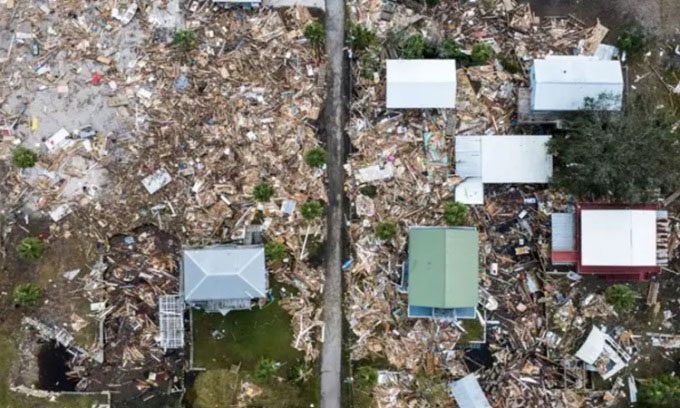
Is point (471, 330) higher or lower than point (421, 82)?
lower

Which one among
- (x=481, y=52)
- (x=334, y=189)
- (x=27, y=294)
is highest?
(x=481, y=52)

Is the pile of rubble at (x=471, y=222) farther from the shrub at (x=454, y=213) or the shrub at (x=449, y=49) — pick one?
the shrub at (x=449, y=49)

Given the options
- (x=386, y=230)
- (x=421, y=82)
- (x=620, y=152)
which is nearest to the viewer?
(x=620, y=152)

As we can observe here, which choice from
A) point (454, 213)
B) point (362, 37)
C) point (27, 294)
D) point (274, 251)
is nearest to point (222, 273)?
point (274, 251)

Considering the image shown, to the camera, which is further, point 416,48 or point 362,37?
point 362,37

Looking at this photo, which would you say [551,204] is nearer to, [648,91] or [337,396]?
[648,91]

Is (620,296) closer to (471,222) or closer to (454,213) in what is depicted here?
(471,222)

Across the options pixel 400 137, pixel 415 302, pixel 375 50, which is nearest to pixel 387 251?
pixel 415 302
